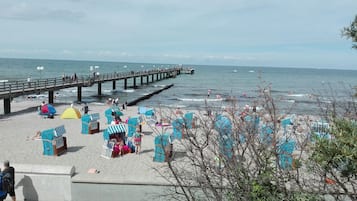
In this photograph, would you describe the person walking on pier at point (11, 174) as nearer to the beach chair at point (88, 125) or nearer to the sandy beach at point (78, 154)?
the sandy beach at point (78, 154)

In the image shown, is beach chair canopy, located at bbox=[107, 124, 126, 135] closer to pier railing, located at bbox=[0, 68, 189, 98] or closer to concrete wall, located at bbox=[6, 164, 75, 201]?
concrete wall, located at bbox=[6, 164, 75, 201]

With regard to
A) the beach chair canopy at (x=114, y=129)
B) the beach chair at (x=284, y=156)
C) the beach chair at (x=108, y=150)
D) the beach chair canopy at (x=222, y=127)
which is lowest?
the beach chair at (x=108, y=150)

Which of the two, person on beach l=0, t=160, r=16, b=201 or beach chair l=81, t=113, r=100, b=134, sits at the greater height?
person on beach l=0, t=160, r=16, b=201

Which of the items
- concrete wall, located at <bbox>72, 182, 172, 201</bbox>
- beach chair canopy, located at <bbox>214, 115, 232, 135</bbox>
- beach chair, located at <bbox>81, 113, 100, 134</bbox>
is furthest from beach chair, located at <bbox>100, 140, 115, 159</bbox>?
beach chair canopy, located at <bbox>214, 115, 232, 135</bbox>

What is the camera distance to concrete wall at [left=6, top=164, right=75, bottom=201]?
739 cm

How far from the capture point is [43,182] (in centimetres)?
758

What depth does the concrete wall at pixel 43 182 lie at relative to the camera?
7.39 meters

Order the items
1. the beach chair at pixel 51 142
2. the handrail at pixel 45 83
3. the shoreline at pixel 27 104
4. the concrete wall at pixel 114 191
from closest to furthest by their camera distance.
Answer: the concrete wall at pixel 114 191
the beach chair at pixel 51 142
the shoreline at pixel 27 104
the handrail at pixel 45 83

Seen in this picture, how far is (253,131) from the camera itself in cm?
459

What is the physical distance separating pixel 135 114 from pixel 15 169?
20711mm

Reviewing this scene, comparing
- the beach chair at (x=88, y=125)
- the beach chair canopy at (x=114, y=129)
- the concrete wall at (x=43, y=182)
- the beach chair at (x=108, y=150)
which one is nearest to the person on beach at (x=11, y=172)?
the concrete wall at (x=43, y=182)

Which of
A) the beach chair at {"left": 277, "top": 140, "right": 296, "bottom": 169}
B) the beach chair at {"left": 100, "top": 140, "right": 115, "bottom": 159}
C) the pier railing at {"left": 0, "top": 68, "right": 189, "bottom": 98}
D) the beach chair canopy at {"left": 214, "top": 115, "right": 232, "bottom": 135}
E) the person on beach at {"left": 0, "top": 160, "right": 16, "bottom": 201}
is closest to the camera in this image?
the beach chair at {"left": 277, "top": 140, "right": 296, "bottom": 169}

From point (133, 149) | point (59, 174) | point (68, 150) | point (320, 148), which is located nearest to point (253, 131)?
point (320, 148)

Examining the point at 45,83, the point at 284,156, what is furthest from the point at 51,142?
the point at 45,83
